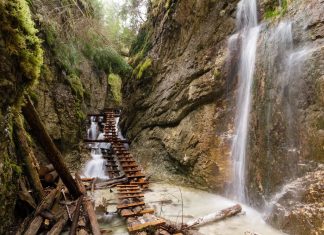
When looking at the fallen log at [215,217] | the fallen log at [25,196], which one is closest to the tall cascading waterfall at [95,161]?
the fallen log at [25,196]

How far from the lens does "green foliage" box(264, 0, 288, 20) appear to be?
632 cm

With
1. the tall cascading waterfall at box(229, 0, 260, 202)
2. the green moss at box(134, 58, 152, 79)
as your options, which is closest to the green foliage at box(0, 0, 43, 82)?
the tall cascading waterfall at box(229, 0, 260, 202)

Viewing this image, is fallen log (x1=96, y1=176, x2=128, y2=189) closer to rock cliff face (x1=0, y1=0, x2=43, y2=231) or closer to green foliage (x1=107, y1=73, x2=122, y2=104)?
rock cliff face (x1=0, y1=0, x2=43, y2=231)

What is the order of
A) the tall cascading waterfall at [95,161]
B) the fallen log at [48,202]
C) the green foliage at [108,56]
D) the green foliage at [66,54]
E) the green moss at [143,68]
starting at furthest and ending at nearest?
1. the green foliage at [108,56]
2. the green moss at [143,68]
3. the green foliage at [66,54]
4. the tall cascading waterfall at [95,161]
5. the fallen log at [48,202]

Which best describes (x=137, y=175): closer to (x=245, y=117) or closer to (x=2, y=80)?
(x=245, y=117)

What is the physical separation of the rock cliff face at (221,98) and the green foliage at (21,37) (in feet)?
15.0

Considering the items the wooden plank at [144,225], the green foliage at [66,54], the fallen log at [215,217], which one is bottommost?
the wooden plank at [144,225]

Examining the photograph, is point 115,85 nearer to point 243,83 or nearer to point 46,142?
point 243,83

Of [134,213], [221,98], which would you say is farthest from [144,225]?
[221,98]

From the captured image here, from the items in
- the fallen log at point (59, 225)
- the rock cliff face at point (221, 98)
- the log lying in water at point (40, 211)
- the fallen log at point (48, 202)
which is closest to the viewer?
the log lying in water at point (40, 211)

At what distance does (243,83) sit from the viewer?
704 cm

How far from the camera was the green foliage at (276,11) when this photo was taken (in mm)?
6320

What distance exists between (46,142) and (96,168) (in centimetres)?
510

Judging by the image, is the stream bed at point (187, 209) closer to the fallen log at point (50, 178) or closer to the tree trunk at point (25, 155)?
the fallen log at point (50, 178)
